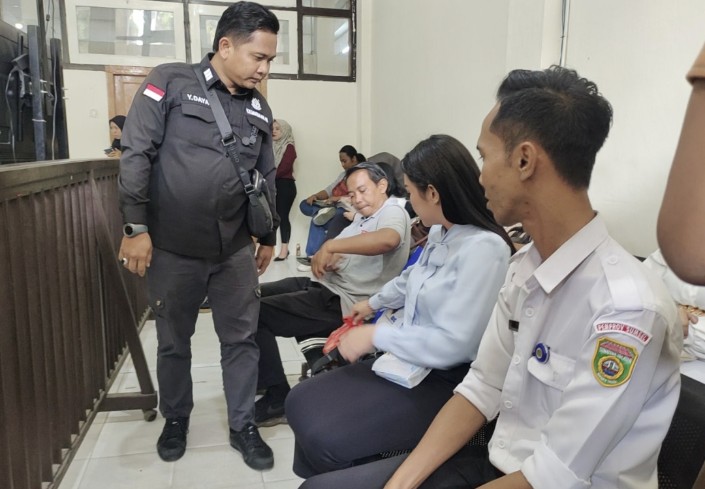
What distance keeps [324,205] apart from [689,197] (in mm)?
4621

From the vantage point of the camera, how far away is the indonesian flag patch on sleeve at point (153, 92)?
1.64 metres

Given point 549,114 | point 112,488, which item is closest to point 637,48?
point 549,114

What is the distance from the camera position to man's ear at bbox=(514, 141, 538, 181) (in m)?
0.80

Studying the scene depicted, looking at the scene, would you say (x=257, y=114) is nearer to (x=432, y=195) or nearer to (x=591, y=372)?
(x=432, y=195)

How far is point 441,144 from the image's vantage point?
133 centimetres

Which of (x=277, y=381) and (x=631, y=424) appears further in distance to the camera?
(x=277, y=381)

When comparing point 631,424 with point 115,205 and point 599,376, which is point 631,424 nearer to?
point 599,376

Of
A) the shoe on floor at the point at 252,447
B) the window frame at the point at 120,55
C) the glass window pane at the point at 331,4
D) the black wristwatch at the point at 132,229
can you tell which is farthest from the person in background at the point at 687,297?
the window frame at the point at 120,55

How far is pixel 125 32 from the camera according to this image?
18.6 feet

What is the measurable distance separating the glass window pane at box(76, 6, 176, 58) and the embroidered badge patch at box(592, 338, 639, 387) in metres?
6.10

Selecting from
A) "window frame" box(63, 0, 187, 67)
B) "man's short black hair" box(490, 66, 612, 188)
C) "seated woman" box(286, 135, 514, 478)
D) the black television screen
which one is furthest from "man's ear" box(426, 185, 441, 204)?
"window frame" box(63, 0, 187, 67)

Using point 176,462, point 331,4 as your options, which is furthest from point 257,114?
point 331,4

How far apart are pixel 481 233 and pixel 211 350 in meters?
2.13

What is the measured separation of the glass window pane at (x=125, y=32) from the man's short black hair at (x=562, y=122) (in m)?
5.84
